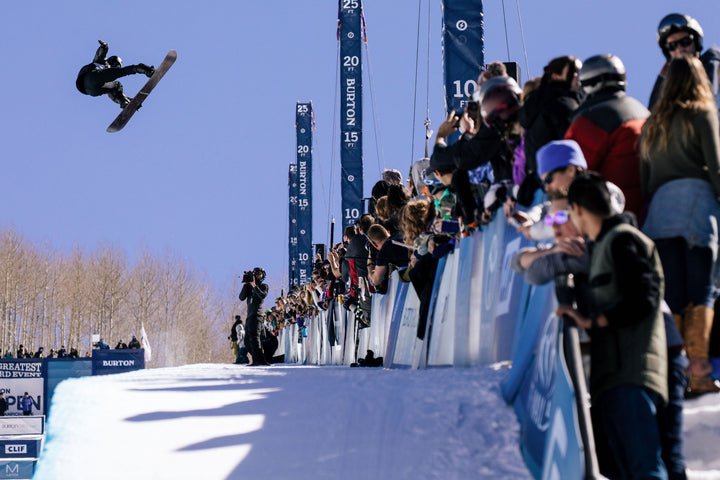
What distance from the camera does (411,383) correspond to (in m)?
5.47

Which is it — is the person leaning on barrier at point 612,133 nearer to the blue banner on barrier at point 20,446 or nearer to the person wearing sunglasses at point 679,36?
the person wearing sunglasses at point 679,36

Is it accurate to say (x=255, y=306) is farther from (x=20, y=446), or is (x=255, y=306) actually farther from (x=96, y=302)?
(x=96, y=302)

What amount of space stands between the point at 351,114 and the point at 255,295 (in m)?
10.1

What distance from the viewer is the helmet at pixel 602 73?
205 inches

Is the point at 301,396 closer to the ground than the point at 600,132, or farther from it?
Result: closer to the ground

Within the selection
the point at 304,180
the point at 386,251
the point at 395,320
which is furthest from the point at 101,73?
the point at 304,180

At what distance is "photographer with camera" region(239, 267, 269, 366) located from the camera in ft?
52.3

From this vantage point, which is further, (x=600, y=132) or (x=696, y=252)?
(x=600, y=132)

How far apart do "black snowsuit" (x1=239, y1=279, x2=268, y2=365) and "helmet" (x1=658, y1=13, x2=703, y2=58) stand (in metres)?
11.3

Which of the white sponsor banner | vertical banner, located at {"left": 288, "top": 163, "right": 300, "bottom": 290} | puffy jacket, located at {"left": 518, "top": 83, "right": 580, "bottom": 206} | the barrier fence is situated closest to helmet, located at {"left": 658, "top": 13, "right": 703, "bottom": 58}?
puffy jacket, located at {"left": 518, "top": 83, "right": 580, "bottom": 206}

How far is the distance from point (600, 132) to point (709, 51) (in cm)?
130

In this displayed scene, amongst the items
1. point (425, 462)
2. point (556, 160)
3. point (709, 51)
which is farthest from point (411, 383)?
point (709, 51)

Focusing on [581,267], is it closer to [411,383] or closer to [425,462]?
[425,462]

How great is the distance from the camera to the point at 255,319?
16.4 m
